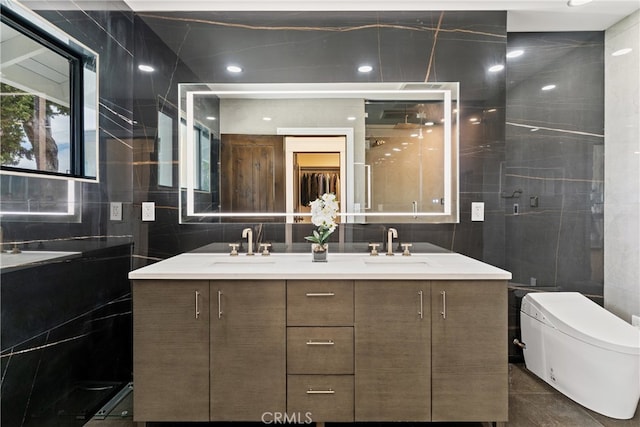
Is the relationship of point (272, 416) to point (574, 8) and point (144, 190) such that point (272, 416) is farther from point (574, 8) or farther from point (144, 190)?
point (574, 8)

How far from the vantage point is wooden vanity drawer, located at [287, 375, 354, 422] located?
5.32 feet

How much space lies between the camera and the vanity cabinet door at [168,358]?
5.33ft

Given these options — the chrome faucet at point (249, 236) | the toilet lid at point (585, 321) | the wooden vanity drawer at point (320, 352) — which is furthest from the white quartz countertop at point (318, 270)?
the toilet lid at point (585, 321)

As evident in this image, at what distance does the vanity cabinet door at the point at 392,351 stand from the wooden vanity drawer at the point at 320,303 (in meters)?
0.05

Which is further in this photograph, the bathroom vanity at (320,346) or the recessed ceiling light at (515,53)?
the recessed ceiling light at (515,53)

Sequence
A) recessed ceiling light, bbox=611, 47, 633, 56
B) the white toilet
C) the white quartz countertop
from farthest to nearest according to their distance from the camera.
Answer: recessed ceiling light, bbox=611, 47, 633, 56 < the white toilet < the white quartz countertop

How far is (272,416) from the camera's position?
1.63 m

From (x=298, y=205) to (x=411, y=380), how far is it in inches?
46.0

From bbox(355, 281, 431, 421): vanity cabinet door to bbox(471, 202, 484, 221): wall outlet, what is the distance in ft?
2.53

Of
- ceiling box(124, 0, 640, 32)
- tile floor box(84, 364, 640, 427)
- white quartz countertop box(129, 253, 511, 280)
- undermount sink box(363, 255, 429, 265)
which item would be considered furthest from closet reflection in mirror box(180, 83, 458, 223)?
tile floor box(84, 364, 640, 427)

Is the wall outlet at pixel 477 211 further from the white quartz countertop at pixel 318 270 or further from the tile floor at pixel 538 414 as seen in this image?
the tile floor at pixel 538 414

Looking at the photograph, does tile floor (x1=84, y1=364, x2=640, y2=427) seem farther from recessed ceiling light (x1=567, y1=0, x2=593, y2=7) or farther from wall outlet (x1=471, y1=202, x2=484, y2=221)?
recessed ceiling light (x1=567, y1=0, x2=593, y2=7)

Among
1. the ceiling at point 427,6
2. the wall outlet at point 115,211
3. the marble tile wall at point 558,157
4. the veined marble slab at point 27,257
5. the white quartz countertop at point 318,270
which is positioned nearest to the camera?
the veined marble slab at point 27,257

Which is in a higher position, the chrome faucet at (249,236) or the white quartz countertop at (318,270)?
the chrome faucet at (249,236)
